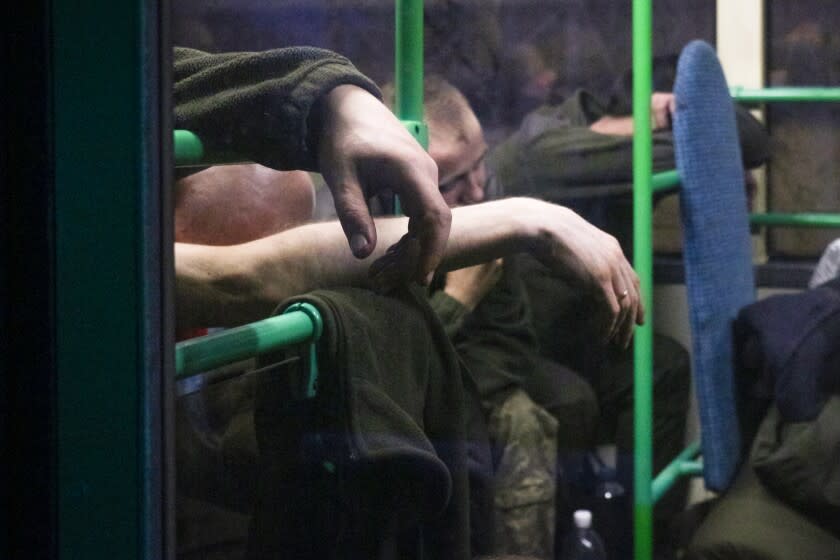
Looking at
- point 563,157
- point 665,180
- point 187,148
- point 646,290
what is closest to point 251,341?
point 187,148

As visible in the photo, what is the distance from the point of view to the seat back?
1.59 meters

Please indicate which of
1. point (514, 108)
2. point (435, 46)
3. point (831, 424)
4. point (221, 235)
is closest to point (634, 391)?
point (831, 424)

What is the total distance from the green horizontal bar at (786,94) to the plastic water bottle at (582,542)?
1183 millimetres

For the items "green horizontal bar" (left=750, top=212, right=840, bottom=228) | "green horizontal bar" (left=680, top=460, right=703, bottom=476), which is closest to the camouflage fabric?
"green horizontal bar" (left=680, top=460, right=703, bottom=476)

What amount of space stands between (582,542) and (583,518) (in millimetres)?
62

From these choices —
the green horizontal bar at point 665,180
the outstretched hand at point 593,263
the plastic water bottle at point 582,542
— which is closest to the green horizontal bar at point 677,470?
the green horizontal bar at point 665,180

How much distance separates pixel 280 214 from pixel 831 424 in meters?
0.93

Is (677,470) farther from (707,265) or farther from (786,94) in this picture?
(786,94)

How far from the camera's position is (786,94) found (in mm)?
2109

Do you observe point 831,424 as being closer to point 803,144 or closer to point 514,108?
point 514,108

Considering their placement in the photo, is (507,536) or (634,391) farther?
(634,391)

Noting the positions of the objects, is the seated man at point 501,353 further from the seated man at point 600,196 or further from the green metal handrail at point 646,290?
the green metal handrail at point 646,290

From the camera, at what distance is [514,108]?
2.96ft

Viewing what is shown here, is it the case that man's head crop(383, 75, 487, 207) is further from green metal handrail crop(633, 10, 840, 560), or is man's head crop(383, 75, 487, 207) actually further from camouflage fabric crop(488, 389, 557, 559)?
green metal handrail crop(633, 10, 840, 560)
